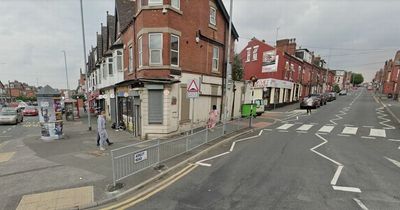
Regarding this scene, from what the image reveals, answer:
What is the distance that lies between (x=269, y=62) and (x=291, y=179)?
2610 centimetres

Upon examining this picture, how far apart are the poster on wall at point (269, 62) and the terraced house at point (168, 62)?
47.8ft

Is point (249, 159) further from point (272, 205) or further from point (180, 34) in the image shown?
point (180, 34)

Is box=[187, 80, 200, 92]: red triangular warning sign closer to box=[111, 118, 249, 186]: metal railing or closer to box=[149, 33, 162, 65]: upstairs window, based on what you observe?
box=[111, 118, 249, 186]: metal railing

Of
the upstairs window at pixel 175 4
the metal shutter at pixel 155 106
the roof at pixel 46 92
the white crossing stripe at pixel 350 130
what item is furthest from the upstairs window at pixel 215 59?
the roof at pixel 46 92

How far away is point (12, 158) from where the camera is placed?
8.52 m

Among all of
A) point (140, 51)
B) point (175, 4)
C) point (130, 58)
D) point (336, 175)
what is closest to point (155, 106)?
point (140, 51)

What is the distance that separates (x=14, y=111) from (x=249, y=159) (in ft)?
79.7

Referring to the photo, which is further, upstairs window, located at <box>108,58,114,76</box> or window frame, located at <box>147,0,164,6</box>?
upstairs window, located at <box>108,58,114,76</box>

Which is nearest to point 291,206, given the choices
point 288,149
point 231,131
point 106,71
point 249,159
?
point 249,159

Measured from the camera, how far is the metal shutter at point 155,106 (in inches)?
A: 491

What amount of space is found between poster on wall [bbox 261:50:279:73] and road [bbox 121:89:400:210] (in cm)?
2009

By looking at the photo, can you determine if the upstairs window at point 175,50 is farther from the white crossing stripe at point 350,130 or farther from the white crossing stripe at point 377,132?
the white crossing stripe at point 377,132

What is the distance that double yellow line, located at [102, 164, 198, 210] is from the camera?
4867 millimetres

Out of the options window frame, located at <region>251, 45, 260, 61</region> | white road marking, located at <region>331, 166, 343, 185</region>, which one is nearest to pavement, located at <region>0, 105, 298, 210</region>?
white road marking, located at <region>331, 166, 343, 185</region>
